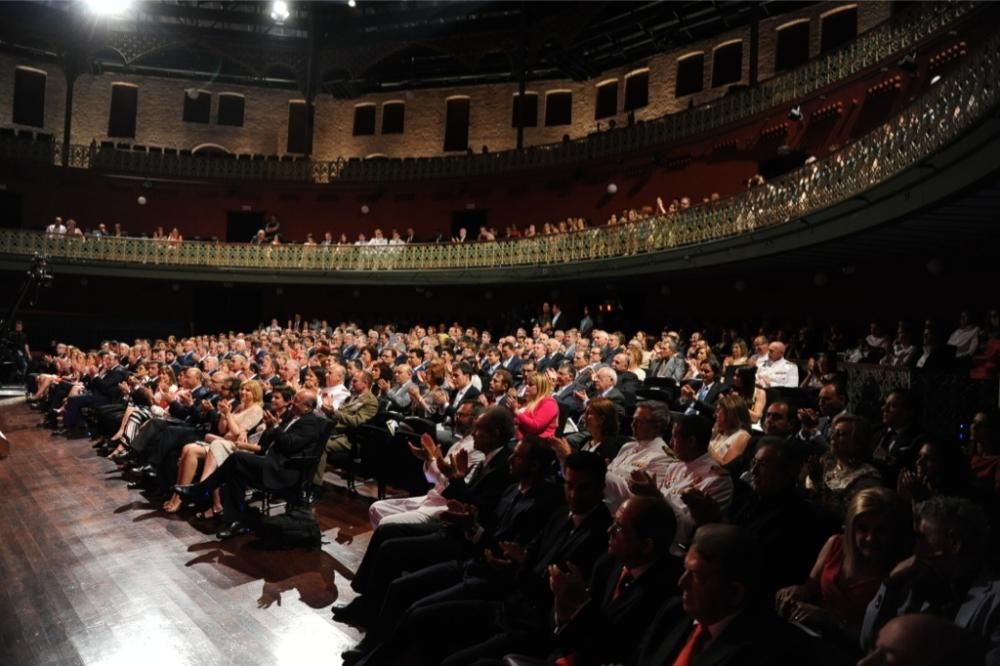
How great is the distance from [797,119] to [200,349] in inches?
525

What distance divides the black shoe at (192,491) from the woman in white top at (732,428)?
15.3 feet

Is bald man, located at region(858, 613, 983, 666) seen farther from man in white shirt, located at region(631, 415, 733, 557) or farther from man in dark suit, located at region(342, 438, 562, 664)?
man in dark suit, located at region(342, 438, 562, 664)

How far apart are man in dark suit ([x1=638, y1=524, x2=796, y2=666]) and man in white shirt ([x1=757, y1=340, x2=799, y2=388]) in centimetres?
665

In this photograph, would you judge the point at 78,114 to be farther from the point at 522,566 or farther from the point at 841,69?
the point at 522,566

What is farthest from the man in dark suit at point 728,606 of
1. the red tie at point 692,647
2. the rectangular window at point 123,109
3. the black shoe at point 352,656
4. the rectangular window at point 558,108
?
the rectangular window at point 123,109

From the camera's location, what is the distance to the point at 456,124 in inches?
1038

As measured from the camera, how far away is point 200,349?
577 inches

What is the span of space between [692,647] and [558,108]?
24375 mm

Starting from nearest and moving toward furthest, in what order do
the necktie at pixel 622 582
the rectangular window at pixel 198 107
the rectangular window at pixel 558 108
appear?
the necktie at pixel 622 582 < the rectangular window at pixel 558 108 < the rectangular window at pixel 198 107

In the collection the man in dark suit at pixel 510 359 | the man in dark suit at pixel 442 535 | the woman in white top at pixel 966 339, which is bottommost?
the man in dark suit at pixel 442 535

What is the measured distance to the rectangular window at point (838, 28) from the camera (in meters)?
18.0

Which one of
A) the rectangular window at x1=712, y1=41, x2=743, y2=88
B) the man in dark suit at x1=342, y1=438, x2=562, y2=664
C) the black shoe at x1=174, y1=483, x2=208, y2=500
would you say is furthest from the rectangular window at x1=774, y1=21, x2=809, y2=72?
the man in dark suit at x1=342, y1=438, x2=562, y2=664

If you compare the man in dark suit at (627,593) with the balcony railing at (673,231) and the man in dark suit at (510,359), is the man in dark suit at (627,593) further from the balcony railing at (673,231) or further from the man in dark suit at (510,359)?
the man in dark suit at (510,359)

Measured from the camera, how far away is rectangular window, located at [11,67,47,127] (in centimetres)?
2444
